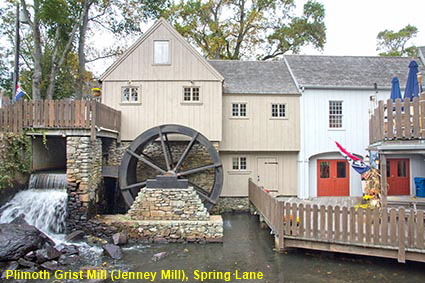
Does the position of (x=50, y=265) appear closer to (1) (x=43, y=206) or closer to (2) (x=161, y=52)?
(1) (x=43, y=206)

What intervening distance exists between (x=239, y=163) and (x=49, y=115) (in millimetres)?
7057

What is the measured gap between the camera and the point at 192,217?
9.16m

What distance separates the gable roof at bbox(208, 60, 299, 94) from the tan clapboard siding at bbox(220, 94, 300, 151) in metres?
0.25

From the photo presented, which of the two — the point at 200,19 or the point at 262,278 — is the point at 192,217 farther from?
the point at 200,19

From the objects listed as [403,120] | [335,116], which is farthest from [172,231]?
[335,116]

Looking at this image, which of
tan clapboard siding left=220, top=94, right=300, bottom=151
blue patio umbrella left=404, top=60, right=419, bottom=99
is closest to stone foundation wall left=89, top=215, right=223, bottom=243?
tan clapboard siding left=220, top=94, right=300, bottom=151

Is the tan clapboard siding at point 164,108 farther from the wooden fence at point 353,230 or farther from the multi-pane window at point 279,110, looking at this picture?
the wooden fence at point 353,230

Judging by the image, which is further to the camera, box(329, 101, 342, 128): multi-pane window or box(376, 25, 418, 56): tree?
A: box(376, 25, 418, 56): tree

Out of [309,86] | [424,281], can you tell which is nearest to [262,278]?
[424,281]

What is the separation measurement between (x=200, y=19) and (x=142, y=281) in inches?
715

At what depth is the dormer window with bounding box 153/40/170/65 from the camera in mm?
11688

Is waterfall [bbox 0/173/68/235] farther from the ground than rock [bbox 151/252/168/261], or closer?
farther from the ground

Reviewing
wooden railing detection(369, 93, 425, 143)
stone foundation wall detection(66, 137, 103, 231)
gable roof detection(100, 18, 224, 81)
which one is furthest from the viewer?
gable roof detection(100, 18, 224, 81)

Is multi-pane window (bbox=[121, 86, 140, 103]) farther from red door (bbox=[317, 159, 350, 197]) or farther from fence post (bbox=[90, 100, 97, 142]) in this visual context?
red door (bbox=[317, 159, 350, 197])
